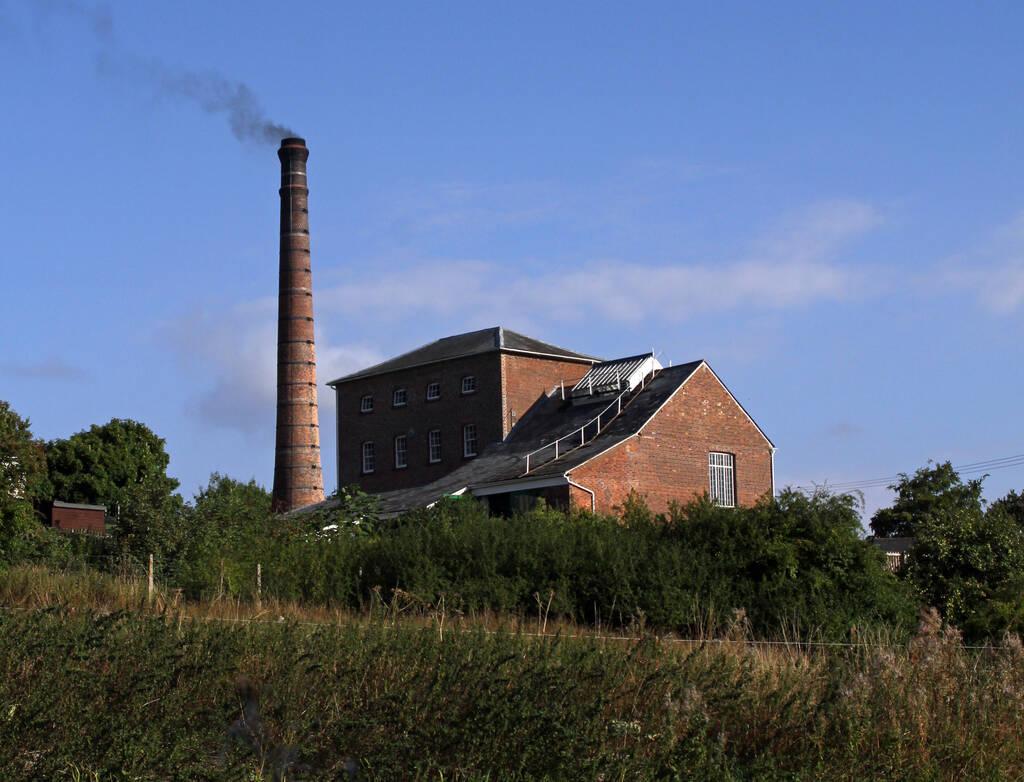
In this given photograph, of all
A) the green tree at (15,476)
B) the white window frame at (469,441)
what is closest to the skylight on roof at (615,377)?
the white window frame at (469,441)

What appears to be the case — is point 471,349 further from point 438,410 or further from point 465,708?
point 465,708

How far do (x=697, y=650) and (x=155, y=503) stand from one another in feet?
74.6

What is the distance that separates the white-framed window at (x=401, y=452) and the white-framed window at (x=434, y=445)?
4.68 feet

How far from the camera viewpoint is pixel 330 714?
28.6 feet

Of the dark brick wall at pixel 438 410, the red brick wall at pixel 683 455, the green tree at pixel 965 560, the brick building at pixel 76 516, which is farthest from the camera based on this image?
the brick building at pixel 76 516

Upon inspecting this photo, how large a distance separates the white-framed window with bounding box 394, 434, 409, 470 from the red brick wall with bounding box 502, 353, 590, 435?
6312 millimetres

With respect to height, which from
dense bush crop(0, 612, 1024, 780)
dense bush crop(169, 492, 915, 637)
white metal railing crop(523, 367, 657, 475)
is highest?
white metal railing crop(523, 367, 657, 475)

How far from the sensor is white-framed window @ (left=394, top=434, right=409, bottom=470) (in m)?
57.5

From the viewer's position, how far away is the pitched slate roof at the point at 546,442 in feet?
138

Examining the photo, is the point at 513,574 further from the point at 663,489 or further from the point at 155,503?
the point at 663,489

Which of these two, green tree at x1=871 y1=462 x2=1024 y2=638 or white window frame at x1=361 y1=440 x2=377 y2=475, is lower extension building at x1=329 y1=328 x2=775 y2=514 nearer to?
white window frame at x1=361 y1=440 x2=377 y2=475

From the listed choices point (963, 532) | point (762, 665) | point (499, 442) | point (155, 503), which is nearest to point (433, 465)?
point (499, 442)

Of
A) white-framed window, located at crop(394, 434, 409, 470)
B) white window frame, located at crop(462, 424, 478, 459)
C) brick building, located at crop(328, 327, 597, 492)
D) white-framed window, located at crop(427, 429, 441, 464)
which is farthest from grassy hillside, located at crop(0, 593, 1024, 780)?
white-framed window, located at crop(394, 434, 409, 470)

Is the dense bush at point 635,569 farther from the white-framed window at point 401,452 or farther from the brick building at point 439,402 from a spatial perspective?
the white-framed window at point 401,452
